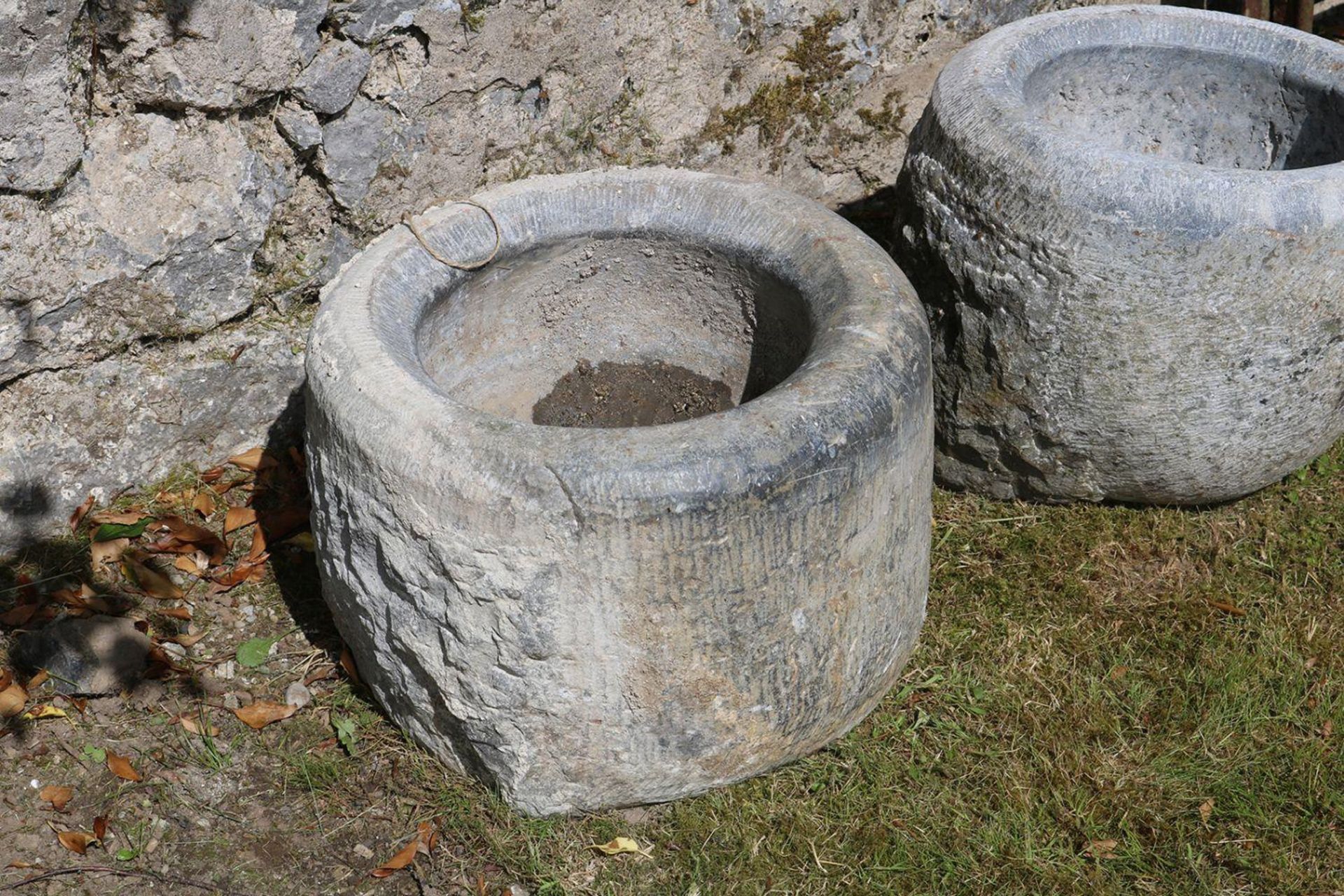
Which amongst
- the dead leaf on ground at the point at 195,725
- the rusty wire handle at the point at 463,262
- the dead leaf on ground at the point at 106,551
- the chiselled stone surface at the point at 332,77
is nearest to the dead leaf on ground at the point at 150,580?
the dead leaf on ground at the point at 106,551

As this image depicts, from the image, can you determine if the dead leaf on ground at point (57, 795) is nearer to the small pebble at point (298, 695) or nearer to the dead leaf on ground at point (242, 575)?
the small pebble at point (298, 695)

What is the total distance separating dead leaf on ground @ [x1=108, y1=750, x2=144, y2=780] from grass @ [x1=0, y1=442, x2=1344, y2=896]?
4cm

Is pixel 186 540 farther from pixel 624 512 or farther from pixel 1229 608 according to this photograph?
pixel 1229 608

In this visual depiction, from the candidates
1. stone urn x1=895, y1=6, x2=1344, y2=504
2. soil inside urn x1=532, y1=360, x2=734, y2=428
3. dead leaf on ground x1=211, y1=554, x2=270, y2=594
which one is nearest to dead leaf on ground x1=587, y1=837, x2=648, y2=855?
soil inside urn x1=532, y1=360, x2=734, y2=428

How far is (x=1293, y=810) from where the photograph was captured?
255 cm

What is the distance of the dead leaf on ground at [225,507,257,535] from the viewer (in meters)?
3.09

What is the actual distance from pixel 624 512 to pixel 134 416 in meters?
1.54

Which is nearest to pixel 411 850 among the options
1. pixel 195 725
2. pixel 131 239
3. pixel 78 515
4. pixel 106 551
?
pixel 195 725

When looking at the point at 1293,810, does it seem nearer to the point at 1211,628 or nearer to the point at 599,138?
the point at 1211,628

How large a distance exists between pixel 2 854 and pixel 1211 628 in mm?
2589

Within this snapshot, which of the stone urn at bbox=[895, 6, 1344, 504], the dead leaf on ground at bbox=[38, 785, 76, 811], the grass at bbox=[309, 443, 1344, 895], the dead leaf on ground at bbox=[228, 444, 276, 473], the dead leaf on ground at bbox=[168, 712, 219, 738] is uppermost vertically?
the stone urn at bbox=[895, 6, 1344, 504]

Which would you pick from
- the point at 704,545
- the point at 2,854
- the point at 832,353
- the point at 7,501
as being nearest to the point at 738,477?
the point at 704,545

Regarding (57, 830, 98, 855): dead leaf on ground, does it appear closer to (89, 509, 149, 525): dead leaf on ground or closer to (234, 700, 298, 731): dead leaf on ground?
(234, 700, 298, 731): dead leaf on ground

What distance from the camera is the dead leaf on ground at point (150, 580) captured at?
295 cm
